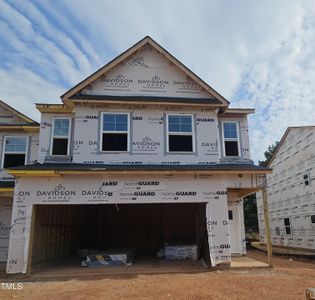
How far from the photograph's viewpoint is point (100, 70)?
1370cm

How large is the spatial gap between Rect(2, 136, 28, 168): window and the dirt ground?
7035 mm

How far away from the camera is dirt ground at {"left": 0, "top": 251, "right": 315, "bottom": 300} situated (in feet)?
26.8

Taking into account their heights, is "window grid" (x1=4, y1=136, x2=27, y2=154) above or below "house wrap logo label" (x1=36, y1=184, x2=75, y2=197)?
above

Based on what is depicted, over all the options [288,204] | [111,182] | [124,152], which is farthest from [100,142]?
[288,204]

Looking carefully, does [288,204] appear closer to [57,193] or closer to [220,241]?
[220,241]

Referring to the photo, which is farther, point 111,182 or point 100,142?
point 100,142

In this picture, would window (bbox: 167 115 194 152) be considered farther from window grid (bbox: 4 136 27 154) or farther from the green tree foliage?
the green tree foliage

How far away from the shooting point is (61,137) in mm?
13883

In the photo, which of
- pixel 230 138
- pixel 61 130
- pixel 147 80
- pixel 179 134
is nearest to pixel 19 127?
pixel 61 130

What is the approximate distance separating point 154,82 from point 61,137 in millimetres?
4820

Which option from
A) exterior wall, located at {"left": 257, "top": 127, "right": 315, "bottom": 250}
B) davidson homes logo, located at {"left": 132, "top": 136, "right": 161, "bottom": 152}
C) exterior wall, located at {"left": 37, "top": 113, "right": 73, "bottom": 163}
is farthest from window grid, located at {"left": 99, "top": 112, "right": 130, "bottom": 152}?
exterior wall, located at {"left": 257, "top": 127, "right": 315, "bottom": 250}

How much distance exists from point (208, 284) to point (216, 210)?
335 cm

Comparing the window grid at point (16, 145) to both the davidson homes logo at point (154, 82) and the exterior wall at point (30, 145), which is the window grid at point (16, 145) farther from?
the davidson homes logo at point (154, 82)

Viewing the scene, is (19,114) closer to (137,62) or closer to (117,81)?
(117,81)
